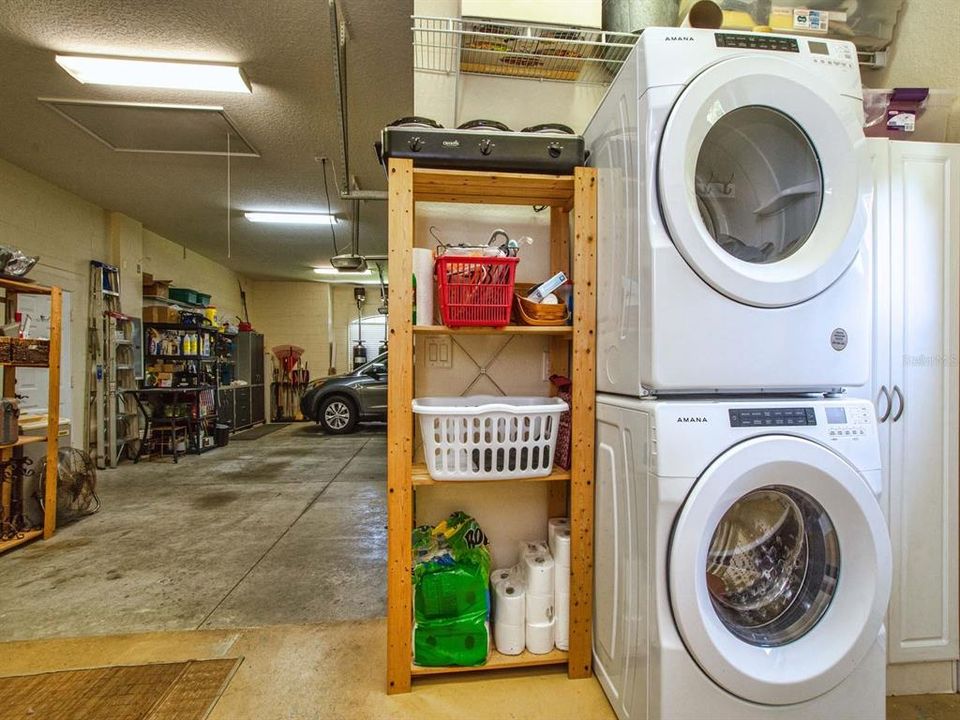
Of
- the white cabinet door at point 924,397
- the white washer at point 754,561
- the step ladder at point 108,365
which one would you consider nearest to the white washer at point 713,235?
the white washer at point 754,561

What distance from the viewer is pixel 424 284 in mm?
1531

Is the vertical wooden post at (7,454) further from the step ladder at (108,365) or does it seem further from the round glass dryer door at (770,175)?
the round glass dryer door at (770,175)

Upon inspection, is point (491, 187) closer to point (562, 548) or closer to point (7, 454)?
point (562, 548)

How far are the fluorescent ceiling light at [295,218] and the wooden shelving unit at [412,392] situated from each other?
166 inches

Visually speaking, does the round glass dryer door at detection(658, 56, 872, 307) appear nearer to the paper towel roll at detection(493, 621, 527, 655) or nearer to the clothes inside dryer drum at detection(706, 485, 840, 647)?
the clothes inside dryer drum at detection(706, 485, 840, 647)

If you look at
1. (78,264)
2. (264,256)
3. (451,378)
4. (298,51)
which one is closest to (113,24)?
(298,51)

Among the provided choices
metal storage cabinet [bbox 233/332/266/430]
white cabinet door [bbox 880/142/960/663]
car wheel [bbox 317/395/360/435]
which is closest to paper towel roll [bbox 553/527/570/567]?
white cabinet door [bbox 880/142/960/663]

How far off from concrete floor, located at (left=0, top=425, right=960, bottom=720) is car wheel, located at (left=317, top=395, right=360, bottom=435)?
2997 mm

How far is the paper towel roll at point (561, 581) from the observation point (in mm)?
1530

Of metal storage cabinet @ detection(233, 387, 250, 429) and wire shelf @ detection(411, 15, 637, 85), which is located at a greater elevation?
wire shelf @ detection(411, 15, 637, 85)

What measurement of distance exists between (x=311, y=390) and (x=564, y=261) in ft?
20.2

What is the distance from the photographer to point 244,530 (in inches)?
122

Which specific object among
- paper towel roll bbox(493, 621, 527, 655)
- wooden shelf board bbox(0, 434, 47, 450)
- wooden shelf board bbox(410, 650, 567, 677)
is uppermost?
wooden shelf board bbox(0, 434, 47, 450)

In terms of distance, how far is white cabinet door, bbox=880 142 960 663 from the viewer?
4.79 feet
